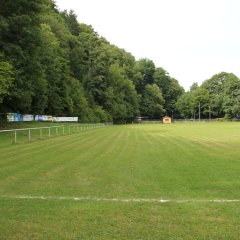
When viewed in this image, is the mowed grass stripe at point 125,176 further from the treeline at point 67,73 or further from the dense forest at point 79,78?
the treeline at point 67,73

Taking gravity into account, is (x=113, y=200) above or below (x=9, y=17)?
below

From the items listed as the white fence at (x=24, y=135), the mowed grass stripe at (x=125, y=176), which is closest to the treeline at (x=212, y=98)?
the white fence at (x=24, y=135)

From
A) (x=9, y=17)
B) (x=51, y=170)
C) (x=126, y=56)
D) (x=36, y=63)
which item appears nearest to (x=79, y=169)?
(x=51, y=170)

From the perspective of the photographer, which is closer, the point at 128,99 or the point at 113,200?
the point at 113,200

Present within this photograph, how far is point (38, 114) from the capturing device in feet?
225

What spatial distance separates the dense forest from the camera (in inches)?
1610

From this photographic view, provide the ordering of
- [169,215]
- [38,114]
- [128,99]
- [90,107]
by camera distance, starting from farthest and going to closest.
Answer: [128,99] < [90,107] < [38,114] < [169,215]

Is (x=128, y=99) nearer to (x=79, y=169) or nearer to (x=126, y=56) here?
(x=126, y=56)

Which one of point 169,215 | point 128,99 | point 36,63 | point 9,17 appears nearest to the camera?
point 169,215

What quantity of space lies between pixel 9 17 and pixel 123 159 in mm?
25834

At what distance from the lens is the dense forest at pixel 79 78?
4091cm

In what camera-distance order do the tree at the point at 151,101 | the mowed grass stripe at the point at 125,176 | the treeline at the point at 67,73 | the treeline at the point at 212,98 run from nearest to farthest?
the mowed grass stripe at the point at 125,176, the treeline at the point at 67,73, the treeline at the point at 212,98, the tree at the point at 151,101

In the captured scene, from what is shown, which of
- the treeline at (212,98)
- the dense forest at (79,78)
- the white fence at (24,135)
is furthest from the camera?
the treeline at (212,98)

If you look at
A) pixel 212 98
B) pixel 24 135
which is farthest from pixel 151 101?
pixel 24 135
